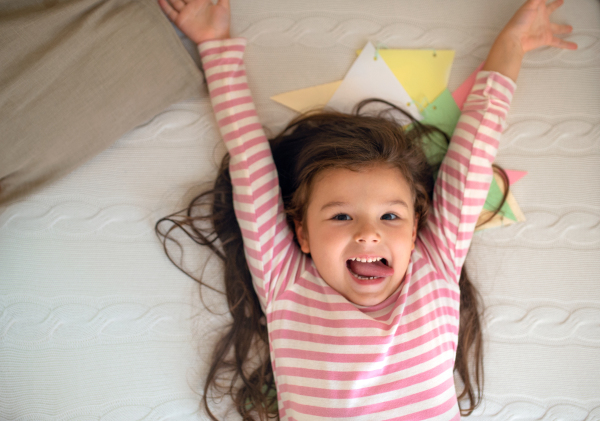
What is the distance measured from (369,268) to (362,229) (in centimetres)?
12

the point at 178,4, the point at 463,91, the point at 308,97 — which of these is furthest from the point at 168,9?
the point at 463,91

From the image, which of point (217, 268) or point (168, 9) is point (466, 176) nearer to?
point (217, 268)

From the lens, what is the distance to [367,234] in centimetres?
76

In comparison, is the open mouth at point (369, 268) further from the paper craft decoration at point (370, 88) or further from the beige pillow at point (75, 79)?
the beige pillow at point (75, 79)

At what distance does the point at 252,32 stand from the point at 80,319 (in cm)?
81

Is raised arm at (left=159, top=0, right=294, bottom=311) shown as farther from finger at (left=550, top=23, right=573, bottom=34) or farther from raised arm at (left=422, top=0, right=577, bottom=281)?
finger at (left=550, top=23, right=573, bottom=34)

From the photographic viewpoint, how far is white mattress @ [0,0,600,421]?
0.92 meters

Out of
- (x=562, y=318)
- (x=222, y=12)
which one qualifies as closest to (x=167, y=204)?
(x=222, y=12)

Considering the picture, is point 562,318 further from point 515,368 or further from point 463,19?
point 463,19

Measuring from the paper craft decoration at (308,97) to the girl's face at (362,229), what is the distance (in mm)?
239

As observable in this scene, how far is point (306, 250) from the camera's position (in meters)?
0.89

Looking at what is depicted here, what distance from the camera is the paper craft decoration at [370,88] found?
3.33 ft

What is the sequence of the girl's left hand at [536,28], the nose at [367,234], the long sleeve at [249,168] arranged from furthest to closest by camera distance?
the girl's left hand at [536,28] < the long sleeve at [249,168] < the nose at [367,234]

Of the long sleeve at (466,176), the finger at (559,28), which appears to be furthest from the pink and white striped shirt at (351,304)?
the finger at (559,28)
